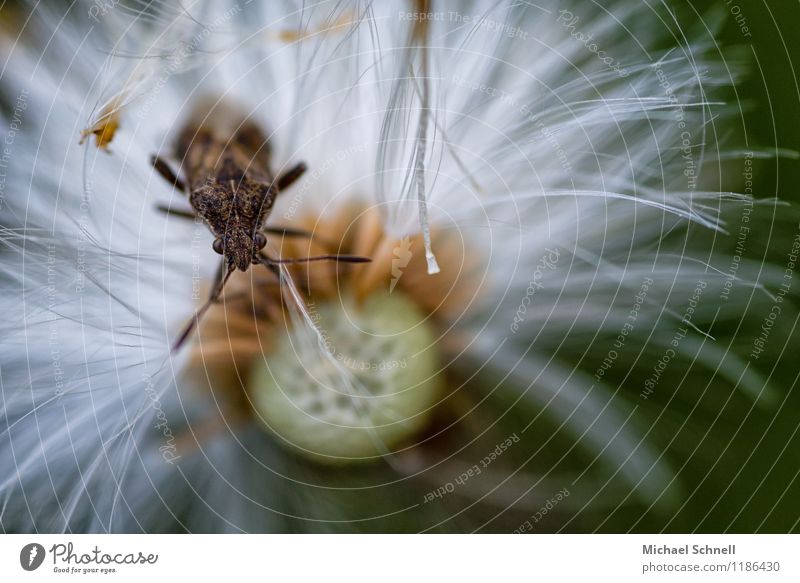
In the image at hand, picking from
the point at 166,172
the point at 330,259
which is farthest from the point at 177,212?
the point at 330,259

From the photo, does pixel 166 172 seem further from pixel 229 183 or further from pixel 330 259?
pixel 330 259

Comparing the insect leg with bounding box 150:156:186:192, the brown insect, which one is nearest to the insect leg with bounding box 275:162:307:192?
the brown insect

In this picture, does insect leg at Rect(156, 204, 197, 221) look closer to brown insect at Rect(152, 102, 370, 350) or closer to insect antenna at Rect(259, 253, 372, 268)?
brown insect at Rect(152, 102, 370, 350)

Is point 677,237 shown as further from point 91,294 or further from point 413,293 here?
point 91,294

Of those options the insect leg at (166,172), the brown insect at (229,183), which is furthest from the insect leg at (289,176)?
the insect leg at (166,172)

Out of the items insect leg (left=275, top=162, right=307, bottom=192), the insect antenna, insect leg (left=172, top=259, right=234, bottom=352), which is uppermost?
insect leg (left=275, top=162, right=307, bottom=192)
